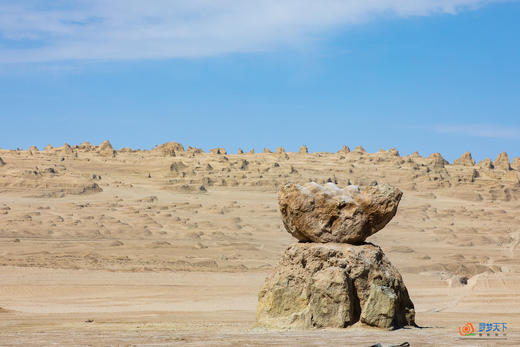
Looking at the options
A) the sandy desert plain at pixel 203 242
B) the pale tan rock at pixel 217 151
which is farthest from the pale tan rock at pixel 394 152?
the pale tan rock at pixel 217 151

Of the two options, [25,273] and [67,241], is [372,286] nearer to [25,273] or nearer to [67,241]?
[25,273]

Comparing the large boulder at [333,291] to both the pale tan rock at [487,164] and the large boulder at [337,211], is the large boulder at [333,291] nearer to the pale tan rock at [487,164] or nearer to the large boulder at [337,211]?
the large boulder at [337,211]

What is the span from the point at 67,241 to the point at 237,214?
1332cm

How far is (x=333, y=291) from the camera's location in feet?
34.6

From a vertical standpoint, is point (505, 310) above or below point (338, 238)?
below

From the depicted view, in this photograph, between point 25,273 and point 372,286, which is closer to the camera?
point 372,286

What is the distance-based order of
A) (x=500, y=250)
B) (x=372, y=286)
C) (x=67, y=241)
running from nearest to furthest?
(x=372, y=286) → (x=67, y=241) → (x=500, y=250)

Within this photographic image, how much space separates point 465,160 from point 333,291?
209ft

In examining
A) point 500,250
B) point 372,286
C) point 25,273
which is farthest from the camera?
point 500,250

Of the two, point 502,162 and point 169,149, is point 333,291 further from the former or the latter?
point 502,162

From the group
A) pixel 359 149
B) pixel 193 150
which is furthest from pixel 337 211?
pixel 359 149

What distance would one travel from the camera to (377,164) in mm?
66875

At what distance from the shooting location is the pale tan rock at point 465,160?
233 feet

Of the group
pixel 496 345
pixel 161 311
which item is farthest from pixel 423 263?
pixel 496 345
